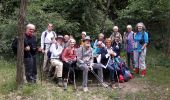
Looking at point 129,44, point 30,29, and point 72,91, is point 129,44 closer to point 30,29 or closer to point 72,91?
point 72,91

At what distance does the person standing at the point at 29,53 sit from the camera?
36.4ft

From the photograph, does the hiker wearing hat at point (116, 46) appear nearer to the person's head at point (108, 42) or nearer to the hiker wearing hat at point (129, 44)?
the person's head at point (108, 42)

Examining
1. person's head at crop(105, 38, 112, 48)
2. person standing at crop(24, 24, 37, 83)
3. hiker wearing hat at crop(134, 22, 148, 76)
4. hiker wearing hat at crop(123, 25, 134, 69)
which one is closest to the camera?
person standing at crop(24, 24, 37, 83)

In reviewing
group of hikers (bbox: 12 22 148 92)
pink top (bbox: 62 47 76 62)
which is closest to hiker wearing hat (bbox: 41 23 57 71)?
group of hikers (bbox: 12 22 148 92)

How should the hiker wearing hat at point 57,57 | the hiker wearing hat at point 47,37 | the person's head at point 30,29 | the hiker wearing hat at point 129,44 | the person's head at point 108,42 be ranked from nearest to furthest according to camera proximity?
1. the person's head at point 30,29
2. the hiker wearing hat at point 57,57
3. the person's head at point 108,42
4. the hiker wearing hat at point 47,37
5. the hiker wearing hat at point 129,44

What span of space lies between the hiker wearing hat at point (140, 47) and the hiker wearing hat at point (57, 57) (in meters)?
3.09

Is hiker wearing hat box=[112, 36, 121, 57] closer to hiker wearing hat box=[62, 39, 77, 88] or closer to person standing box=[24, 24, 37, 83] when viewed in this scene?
hiker wearing hat box=[62, 39, 77, 88]

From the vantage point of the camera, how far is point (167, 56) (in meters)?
17.4

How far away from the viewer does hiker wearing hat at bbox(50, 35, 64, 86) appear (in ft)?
38.2

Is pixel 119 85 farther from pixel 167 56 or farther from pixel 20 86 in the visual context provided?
pixel 167 56

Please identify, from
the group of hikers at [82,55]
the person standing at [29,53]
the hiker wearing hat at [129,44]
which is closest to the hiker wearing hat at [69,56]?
the group of hikers at [82,55]

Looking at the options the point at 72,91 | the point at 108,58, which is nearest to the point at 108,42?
the point at 108,58

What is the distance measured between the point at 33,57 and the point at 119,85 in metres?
3.08

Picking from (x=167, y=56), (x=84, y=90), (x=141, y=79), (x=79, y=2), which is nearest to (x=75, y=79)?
(x=84, y=90)
